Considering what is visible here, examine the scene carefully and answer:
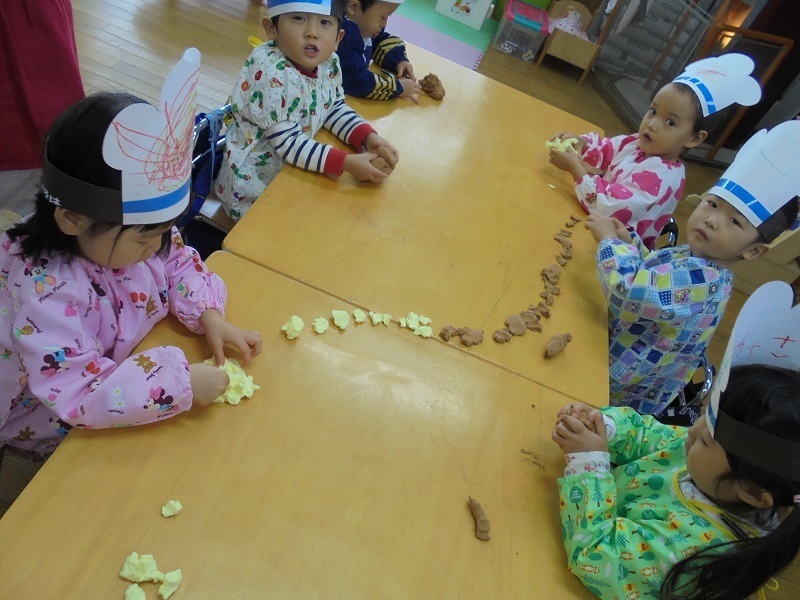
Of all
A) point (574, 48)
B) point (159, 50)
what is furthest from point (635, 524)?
point (574, 48)

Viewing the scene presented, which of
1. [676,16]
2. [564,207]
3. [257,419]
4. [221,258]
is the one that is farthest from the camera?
[676,16]

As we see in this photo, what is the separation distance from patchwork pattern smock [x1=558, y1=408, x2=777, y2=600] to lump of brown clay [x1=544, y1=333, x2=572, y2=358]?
280 mm

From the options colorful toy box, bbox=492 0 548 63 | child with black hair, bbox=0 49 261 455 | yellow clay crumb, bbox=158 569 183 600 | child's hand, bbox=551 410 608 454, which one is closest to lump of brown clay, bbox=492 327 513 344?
child's hand, bbox=551 410 608 454

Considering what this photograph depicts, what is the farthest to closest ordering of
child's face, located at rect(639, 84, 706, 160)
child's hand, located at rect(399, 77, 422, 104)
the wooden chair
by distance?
the wooden chair < child's hand, located at rect(399, 77, 422, 104) < child's face, located at rect(639, 84, 706, 160)

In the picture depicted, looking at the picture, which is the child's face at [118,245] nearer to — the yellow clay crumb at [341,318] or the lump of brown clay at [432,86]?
the yellow clay crumb at [341,318]

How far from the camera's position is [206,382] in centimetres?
87

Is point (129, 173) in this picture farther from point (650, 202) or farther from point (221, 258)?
point (650, 202)

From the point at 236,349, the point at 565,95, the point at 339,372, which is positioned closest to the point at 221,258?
the point at 236,349

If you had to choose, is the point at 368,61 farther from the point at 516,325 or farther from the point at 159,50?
the point at 159,50

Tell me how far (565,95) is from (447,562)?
4.66 metres

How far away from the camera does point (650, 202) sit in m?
1.73

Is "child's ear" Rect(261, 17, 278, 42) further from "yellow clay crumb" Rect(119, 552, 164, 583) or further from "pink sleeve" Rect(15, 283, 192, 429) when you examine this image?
"yellow clay crumb" Rect(119, 552, 164, 583)

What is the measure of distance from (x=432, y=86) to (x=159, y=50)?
218cm

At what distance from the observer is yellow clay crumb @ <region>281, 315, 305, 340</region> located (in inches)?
41.2
